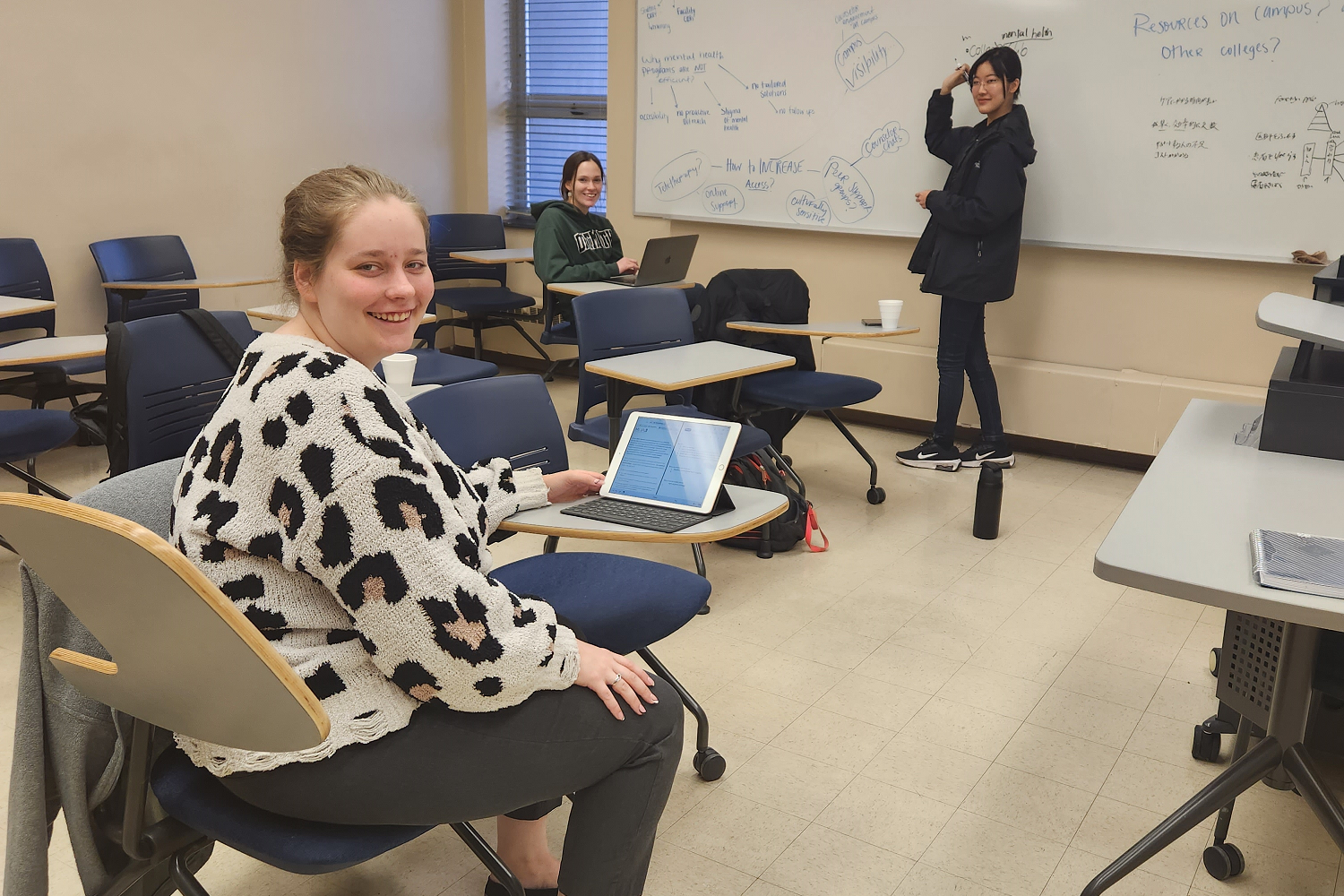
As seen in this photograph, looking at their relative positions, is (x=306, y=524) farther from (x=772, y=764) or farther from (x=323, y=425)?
(x=772, y=764)

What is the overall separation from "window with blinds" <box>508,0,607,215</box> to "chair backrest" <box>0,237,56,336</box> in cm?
294

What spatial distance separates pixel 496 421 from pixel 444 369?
1359mm

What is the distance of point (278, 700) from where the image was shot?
1.06 meters

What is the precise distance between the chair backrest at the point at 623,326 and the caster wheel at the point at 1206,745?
69.1 inches

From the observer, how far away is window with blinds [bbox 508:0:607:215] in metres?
6.26

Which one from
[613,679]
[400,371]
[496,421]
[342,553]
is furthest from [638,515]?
[400,371]

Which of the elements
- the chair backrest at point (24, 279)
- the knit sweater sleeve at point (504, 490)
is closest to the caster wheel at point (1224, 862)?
the knit sweater sleeve at point (504, 490)

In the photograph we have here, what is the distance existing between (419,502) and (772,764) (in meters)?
1.34

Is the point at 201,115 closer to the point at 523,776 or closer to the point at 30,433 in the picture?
the point at 30,433

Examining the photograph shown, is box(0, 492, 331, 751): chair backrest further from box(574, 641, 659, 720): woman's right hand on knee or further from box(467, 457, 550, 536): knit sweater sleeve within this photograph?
box(467, 457, 550, 536): knit sweater sleeve

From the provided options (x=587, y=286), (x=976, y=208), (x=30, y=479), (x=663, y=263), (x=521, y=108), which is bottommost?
→ (x=30, y=479)

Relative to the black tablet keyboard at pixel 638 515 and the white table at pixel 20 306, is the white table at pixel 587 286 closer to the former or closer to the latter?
the white table at pixel 20 306

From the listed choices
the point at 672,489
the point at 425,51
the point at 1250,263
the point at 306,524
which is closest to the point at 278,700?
the point at 306,524

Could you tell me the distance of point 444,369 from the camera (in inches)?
136
